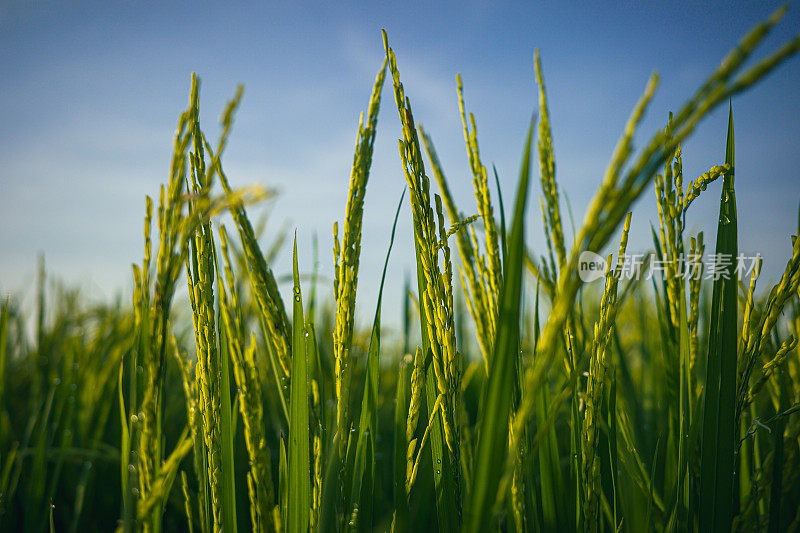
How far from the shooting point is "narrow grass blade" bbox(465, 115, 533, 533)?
363 mm

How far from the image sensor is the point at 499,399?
1.24 ft

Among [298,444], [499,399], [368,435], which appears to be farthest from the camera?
[368,435]

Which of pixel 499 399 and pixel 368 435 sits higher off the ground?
pixel 499 399

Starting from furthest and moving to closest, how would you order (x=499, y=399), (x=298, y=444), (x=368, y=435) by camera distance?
(x=368, y=435) < (x=298, y=444) < (x=499, y=399)

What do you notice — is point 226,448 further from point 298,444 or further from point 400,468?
point 400,468

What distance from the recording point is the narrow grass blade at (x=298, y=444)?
57cm

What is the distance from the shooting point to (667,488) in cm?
83

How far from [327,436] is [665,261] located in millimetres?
592

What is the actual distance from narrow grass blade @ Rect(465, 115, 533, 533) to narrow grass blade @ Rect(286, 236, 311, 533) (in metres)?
0.27

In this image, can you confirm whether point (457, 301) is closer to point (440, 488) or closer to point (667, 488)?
point (667, 488)

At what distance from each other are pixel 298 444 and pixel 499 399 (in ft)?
1.00

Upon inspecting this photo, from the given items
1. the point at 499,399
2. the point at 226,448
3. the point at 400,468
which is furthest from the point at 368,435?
the point at 499,399

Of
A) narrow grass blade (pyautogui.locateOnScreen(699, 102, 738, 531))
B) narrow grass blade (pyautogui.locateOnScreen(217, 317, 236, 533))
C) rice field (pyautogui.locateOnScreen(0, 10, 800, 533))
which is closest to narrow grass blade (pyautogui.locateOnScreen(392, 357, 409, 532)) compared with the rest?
rice field (pyautogui.locateOnScreen(0, 10, 800, 533))

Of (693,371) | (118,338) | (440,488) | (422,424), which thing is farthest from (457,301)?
(118,338)
